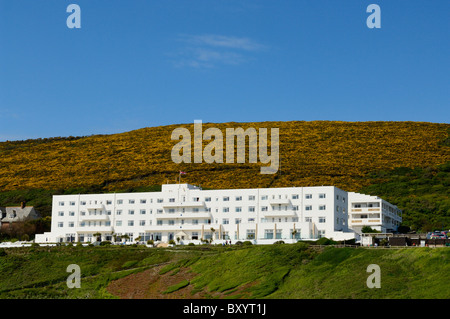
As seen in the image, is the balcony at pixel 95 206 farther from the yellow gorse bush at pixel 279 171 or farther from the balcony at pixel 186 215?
the yellow gorse bush at pixel 279 171

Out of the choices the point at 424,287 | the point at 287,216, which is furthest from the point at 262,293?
the point at 287,216

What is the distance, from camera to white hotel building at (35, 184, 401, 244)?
11281 centimetres

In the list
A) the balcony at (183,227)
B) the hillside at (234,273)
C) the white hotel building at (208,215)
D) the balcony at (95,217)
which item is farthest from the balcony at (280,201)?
the balcony at (95,217)

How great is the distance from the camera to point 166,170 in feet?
603

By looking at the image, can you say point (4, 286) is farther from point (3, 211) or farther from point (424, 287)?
point (3, 211)

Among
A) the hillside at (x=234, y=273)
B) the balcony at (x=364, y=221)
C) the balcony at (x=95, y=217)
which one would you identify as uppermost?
the balcony at (x=95, y=217)

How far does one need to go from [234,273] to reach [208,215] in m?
40.6

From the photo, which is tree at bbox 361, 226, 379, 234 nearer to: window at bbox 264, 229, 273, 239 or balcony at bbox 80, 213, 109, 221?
window at bbox 264, 229, 273, 239

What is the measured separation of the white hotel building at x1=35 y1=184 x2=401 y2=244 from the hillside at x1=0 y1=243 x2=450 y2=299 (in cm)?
1839

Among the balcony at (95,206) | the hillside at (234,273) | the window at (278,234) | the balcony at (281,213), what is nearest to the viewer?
the hillside at (234,273)

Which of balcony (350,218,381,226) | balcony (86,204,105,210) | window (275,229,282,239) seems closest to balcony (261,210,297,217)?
window (275,229,282,239)

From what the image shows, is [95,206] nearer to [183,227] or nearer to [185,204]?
[185,204]

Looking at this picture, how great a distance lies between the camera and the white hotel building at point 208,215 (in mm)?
112812

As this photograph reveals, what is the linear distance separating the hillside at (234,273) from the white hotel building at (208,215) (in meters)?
18.4
